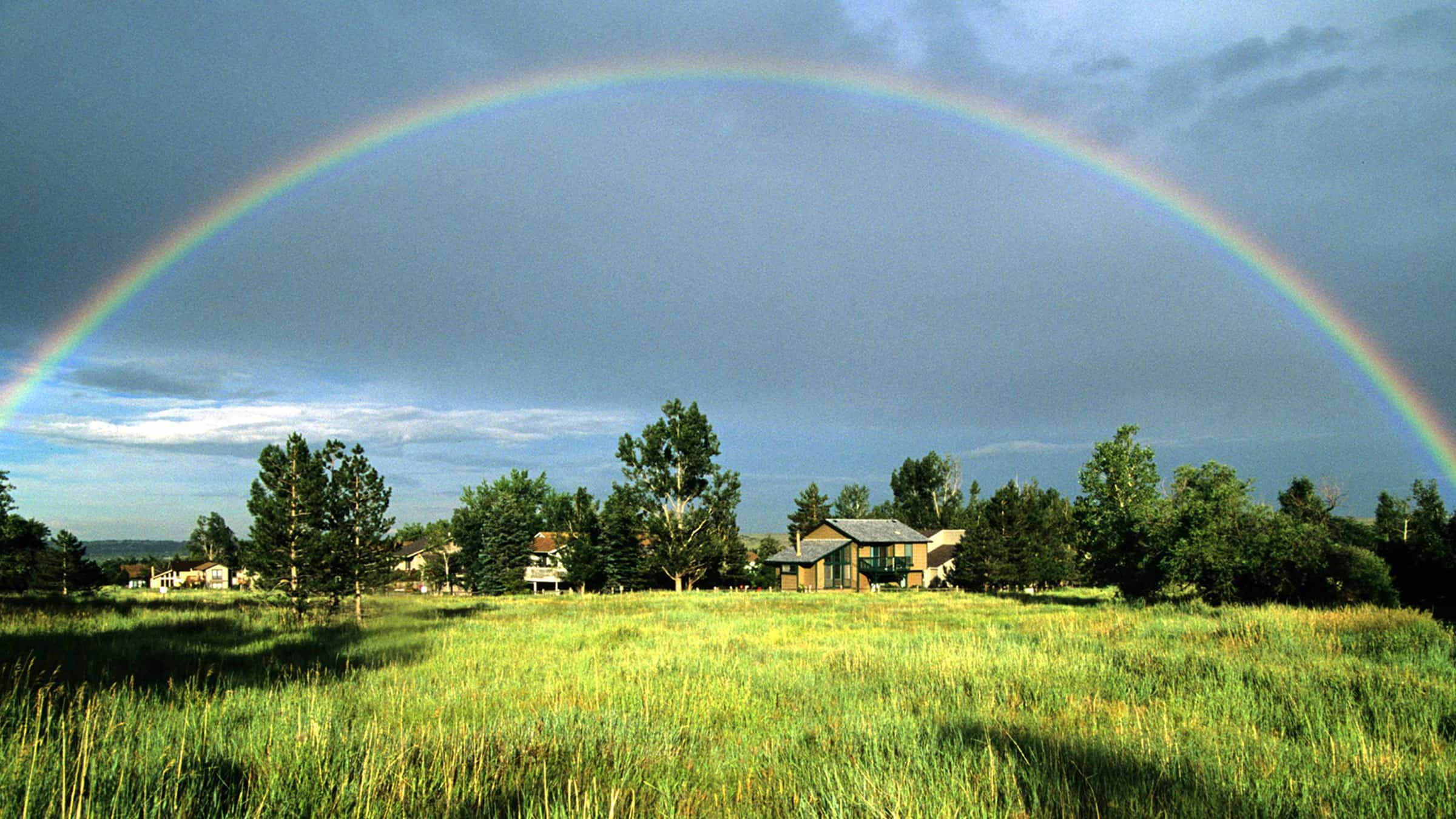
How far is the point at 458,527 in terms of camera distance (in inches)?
3533

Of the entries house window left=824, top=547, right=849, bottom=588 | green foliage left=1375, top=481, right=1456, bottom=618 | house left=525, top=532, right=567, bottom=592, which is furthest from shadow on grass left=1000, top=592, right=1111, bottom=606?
house left=525, top=532, right=567, bottom=592

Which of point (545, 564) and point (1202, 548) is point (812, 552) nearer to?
point (545, 564)

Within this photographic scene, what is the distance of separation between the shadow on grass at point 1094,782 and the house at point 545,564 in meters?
63.5

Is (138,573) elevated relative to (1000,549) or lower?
lower

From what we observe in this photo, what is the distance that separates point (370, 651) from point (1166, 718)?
1428 centimetres

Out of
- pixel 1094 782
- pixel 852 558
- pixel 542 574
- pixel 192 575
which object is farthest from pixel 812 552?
pixel 192 575

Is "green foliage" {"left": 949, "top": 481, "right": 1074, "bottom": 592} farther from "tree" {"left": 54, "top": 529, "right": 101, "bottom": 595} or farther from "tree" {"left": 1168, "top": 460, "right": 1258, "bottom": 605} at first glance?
"tree" {"left": 54, "top": 529, "right": 101, "bottom": 595}

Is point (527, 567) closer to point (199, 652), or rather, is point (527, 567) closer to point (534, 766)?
point (199, 652)

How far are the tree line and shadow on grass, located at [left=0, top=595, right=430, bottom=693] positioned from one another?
29478 mm

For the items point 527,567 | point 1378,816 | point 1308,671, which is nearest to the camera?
point 1378,816

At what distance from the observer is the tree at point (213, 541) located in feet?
403

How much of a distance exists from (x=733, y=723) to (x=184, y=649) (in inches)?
463

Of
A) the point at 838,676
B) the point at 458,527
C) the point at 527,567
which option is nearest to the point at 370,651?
the point at 838,676

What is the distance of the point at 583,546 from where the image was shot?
67000 mm
